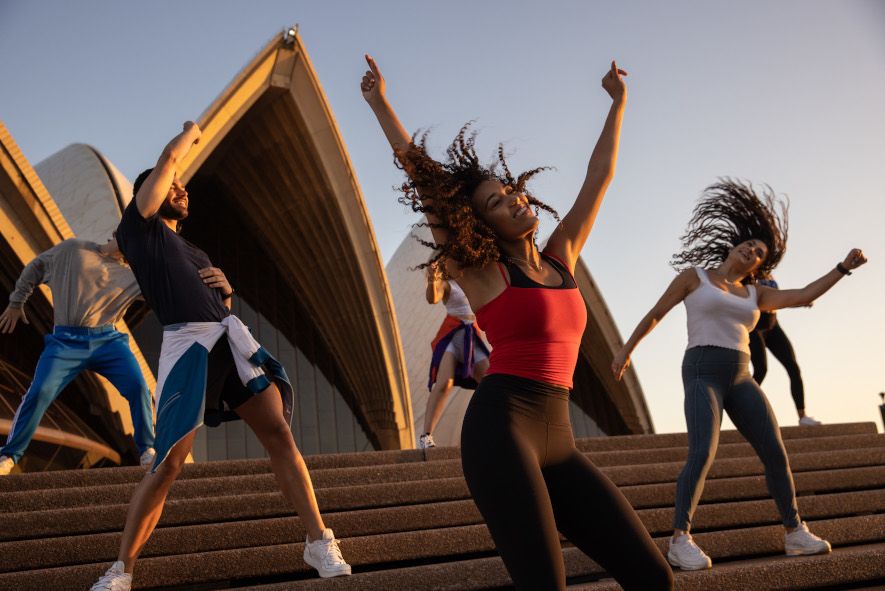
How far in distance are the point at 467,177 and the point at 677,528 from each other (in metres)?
2.26

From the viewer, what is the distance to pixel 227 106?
47.5 ft

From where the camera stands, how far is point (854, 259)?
4.26 meters

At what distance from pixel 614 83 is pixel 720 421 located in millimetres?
2053

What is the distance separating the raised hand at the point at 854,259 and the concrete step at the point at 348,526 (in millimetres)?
1511

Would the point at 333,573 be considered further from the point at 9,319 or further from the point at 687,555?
the point at 9,319

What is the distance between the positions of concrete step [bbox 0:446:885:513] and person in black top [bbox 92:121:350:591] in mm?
1361

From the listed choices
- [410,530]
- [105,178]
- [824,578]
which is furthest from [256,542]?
[105,178]

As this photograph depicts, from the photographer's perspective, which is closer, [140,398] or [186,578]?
[186,578]

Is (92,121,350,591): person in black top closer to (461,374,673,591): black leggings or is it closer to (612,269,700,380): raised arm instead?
(461,374,673,591): black leggings

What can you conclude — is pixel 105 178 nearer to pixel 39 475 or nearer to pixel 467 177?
pixel 39 475

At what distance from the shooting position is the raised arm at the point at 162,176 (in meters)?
3.27

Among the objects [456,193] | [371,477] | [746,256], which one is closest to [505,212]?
[456,193]

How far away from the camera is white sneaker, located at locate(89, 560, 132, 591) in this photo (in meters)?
3.15

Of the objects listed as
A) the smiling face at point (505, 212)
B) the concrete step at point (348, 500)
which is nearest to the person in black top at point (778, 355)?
the concrete step at point (348, 500)
